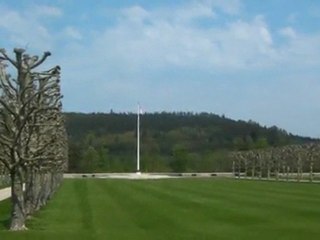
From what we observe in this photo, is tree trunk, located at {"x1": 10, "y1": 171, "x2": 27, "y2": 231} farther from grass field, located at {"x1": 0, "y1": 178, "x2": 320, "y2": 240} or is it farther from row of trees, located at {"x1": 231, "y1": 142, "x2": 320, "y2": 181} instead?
row of trees, located at {"x1": 231, "y1": 142, "x2": 320, "y2": 181}

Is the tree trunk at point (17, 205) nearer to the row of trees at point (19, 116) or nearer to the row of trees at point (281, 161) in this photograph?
the row of trees at point (19, 116)

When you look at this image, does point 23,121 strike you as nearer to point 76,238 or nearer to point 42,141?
point 76,238

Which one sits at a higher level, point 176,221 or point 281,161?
point 281,161

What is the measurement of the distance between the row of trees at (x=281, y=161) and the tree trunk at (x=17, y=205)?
215 feet

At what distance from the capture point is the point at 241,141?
582 ft

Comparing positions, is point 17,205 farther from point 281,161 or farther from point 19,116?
point 281,161

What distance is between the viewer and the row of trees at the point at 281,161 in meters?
103

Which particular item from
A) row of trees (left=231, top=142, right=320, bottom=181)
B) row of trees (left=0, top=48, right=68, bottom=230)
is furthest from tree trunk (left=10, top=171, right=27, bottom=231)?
row of trees (left=231, top=142, right=320, bottom=181)

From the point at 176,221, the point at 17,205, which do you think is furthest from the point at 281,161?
the point at 17,205

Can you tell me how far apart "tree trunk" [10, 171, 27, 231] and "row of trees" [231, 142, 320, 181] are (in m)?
65.6

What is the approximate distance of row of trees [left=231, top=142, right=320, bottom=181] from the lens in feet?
338

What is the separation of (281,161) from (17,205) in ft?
287

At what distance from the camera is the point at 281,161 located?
112 meters

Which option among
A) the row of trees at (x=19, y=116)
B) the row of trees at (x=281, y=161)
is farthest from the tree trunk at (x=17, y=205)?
the row of trees at (x=281, y=161)
